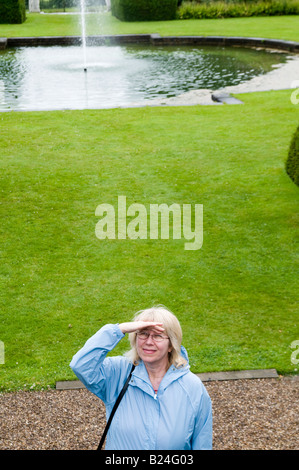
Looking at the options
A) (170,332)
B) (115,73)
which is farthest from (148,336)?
(115,73)

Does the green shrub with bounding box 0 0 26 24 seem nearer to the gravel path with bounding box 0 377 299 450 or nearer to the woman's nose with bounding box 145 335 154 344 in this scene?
the gravel path with bounding box 0 377 299 450

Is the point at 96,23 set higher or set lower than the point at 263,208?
higher

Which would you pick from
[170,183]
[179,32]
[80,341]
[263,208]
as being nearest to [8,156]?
[170,183]

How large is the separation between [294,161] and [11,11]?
101 ft

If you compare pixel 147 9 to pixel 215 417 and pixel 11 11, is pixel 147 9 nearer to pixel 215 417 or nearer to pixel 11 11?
pixel 11 11

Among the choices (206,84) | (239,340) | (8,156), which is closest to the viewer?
(239,340)

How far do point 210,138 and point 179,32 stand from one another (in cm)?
2045

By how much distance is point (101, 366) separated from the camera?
155 inches

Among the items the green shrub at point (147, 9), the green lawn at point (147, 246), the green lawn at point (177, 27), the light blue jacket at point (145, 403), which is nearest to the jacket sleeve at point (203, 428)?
the light blue jacket at point (145, 403)

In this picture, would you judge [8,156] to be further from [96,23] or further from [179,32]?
[96,23]

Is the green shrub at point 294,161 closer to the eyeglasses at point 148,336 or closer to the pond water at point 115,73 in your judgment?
the pond water at point 115,73

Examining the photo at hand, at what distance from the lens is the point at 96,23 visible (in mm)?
40531

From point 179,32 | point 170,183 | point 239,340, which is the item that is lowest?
point 239,340
